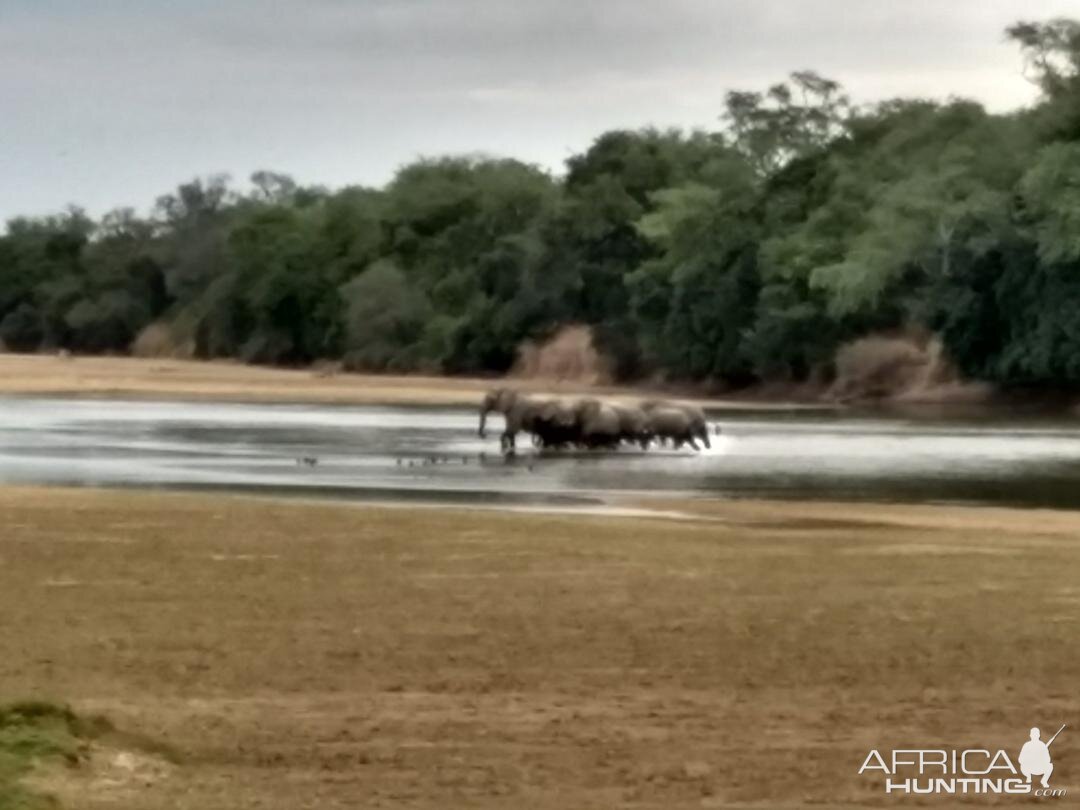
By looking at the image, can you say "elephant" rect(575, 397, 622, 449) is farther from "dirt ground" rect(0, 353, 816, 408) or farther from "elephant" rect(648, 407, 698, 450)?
"dirt ground" rect(0, 353, 816, 408)

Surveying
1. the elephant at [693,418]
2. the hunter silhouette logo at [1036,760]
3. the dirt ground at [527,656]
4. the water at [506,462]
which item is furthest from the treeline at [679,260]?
the hunter silhouette logo at [1036,760]

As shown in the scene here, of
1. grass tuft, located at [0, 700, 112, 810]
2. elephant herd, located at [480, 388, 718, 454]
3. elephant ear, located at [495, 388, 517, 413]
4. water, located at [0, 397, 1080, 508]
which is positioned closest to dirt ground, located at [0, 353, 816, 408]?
water, located at [0, 397, 1080, 508]

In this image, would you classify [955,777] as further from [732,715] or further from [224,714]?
[224,714]

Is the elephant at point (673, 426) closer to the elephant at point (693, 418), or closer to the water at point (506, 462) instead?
the elephant at point (693, 418)

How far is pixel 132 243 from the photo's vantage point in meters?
139

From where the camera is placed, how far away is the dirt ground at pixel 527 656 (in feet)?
34.1

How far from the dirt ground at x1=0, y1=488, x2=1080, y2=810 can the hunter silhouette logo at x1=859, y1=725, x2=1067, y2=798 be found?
5.3 inches

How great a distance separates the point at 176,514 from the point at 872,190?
186ft

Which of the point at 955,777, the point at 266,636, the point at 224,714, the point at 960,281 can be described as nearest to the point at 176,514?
the point at 266,636

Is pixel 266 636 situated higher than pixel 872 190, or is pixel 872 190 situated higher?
pixel 872 190

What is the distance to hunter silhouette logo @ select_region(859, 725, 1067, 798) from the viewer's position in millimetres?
10102

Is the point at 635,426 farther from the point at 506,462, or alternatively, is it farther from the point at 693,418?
A: the point at 506,462

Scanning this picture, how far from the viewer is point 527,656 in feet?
Result: 45.2

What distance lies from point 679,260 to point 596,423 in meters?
40.4
